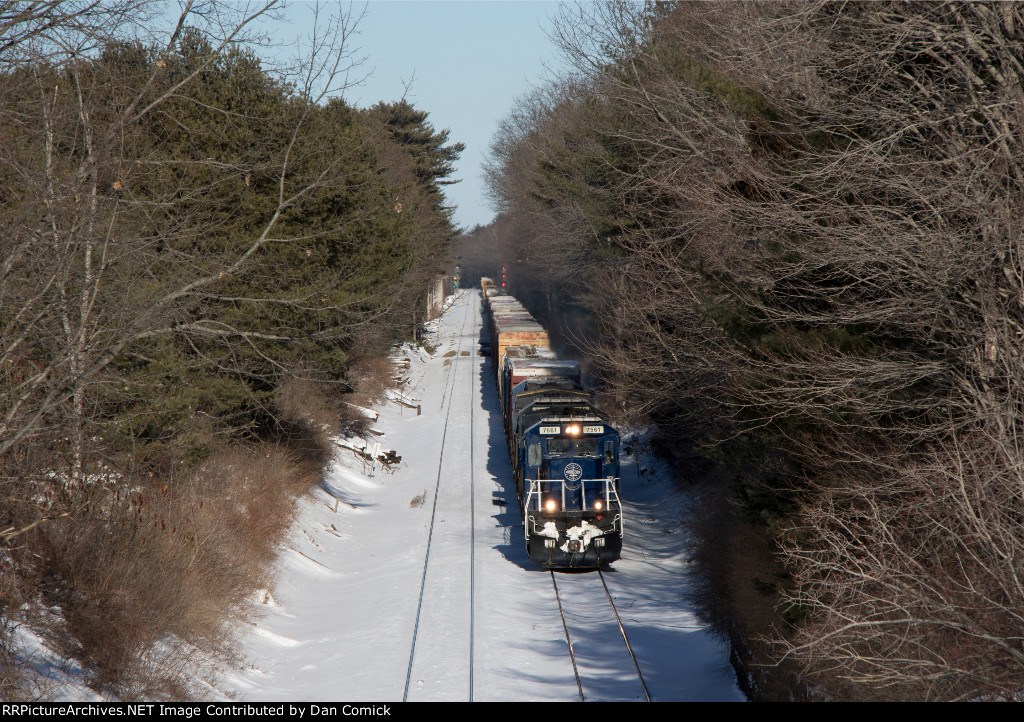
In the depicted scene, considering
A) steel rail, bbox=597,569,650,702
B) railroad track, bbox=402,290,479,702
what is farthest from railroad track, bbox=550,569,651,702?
railroad track, bbox=402,290,479,702

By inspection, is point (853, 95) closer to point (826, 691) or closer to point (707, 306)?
point (707, 306)

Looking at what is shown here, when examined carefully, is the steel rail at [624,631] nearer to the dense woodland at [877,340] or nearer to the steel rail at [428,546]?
the dense woodland at [877,340]

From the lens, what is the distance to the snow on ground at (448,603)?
13.0 m

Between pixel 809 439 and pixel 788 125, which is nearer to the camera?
pixel 809 439

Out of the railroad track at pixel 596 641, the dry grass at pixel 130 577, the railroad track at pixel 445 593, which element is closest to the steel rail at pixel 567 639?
the railroad track at pixel 596 641

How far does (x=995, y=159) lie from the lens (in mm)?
10703

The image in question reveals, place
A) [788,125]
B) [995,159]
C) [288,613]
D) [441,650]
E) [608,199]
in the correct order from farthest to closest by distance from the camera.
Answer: [608,199] → [288,613] → [441,650] → [788,125] → [995,159]

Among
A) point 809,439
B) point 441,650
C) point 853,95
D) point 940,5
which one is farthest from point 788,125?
point 441,650

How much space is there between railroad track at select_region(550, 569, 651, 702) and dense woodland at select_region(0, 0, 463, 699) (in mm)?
6007

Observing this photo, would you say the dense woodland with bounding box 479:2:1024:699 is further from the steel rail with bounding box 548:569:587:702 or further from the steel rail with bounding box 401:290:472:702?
the steel rail with bounding box 401:290:472:702

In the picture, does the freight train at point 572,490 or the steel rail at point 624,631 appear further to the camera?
the freight train at point 572,490

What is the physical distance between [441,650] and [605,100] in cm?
1787

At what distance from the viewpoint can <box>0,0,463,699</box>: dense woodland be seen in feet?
27.3

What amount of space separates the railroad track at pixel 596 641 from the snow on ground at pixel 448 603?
0.06 meters
